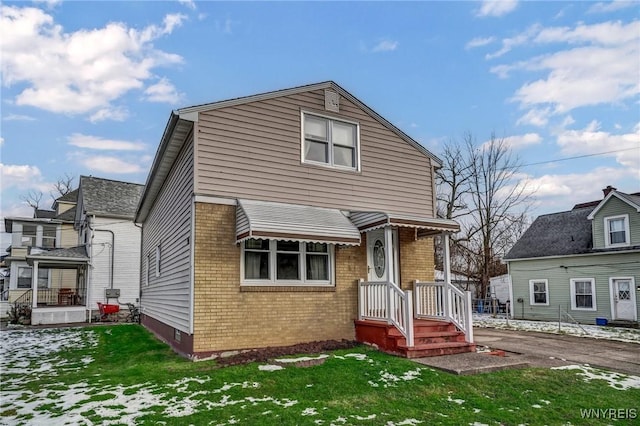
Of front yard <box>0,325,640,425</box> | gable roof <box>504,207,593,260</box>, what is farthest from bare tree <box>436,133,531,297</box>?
front yard <box>0,325,640,425</box>

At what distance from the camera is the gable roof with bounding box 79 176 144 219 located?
24.9 metres

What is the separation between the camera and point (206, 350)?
29.1 feet

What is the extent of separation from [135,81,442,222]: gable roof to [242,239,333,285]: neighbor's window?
2927mm

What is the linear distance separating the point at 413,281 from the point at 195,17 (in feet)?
31.4

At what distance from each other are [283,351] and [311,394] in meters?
2.84

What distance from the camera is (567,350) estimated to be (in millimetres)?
11344

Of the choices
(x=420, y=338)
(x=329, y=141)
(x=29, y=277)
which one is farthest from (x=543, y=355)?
(x=29, y=277)

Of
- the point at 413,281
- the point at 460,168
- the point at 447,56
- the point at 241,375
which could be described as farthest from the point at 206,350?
the point at 460,168

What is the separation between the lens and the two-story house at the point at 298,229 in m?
9.27

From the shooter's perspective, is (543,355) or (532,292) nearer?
(543,355)

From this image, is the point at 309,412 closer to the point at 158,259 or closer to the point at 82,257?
the point at 158,259

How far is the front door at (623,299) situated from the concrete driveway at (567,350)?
630 centimetres

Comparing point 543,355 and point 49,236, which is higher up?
point 49,236

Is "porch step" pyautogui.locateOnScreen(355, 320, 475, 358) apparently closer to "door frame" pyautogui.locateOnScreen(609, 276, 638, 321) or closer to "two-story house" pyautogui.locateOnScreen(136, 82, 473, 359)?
"two-story house" pyautogui.locateOnScreen(136, 82, 473, 359)
